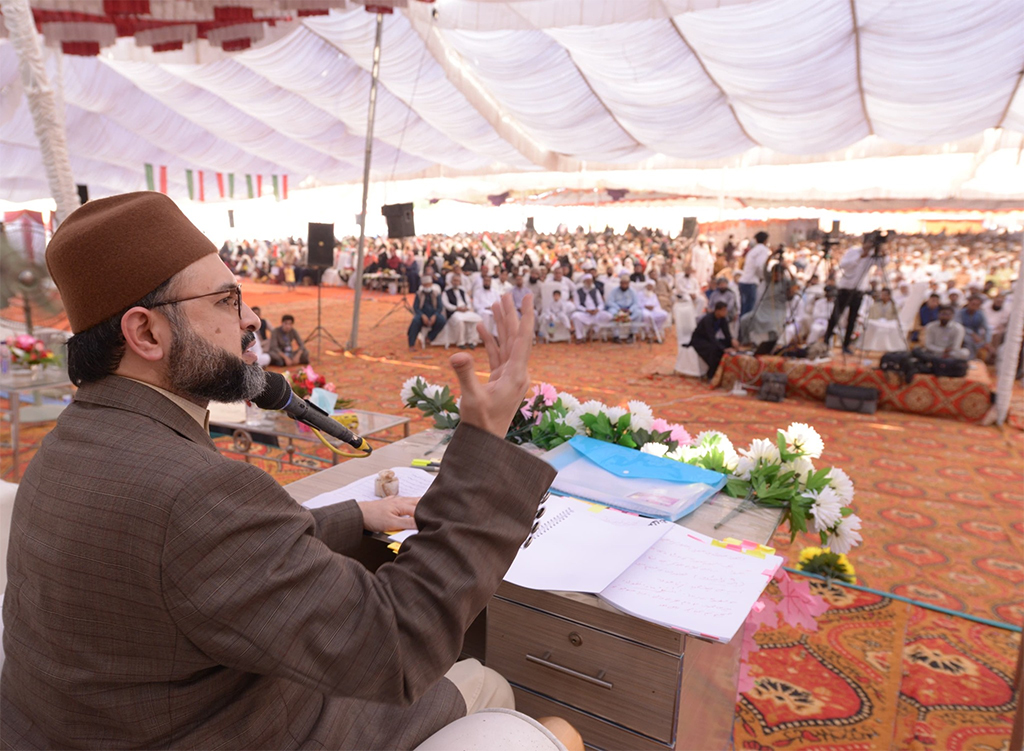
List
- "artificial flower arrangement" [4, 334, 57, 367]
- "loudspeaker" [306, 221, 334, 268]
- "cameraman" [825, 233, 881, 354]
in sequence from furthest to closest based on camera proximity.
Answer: "loudspeaker" [306, 221, 334, 268], "cameraman" [825, 233, 881, 354], "artificial flower arrangement" [4, 334, 57, 367]

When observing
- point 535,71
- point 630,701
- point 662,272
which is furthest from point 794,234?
point 630,701

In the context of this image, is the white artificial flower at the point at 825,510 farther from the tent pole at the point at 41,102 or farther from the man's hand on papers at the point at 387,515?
the tent pole at the point at 41,102

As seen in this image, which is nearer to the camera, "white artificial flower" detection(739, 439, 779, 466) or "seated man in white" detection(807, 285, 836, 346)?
"white artificial flower" detection(739, 439, 779, 466)

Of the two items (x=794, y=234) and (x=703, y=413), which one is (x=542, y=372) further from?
(x=794, y=234)

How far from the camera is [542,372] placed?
28.8ft

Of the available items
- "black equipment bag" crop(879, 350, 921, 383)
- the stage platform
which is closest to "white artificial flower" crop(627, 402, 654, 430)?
the stage platform

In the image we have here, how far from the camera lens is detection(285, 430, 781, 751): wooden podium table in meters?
1.36

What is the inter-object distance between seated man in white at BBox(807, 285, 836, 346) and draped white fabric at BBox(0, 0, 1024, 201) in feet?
6.91

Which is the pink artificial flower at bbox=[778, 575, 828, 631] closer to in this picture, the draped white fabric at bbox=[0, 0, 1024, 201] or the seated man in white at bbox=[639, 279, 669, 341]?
the draped white fabric at bbox=[0, 0, 1024, 201]

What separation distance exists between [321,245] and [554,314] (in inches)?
161

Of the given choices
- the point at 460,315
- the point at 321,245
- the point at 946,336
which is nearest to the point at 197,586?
the point at 321,245

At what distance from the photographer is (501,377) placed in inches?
38.5

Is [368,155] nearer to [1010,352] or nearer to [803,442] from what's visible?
[1010,352]

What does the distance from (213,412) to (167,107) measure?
12005 mm
